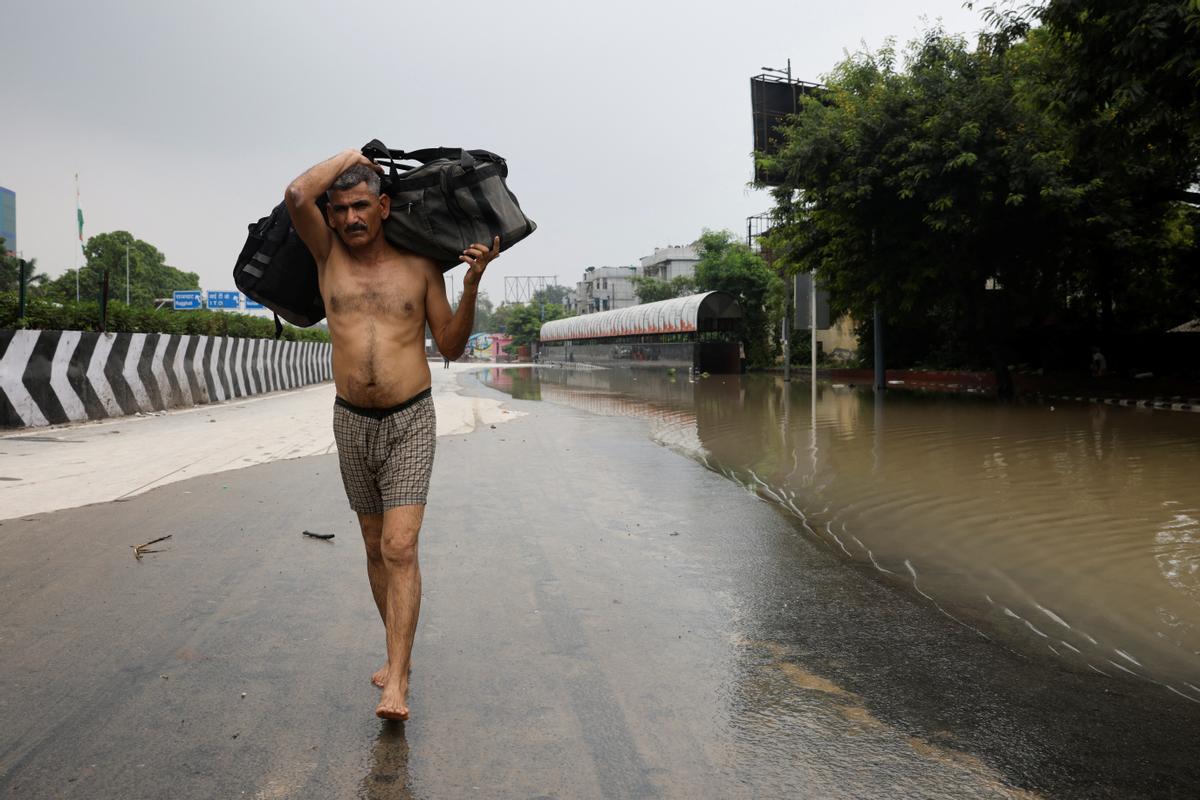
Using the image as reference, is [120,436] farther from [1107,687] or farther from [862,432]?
[1107,687]

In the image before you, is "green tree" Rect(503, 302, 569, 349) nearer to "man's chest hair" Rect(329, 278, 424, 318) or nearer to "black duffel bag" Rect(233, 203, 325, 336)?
"black duffel bag" Rect(233, 203, 325, 336)

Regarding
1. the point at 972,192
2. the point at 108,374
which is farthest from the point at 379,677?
the point at 972,192

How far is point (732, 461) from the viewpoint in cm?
1001

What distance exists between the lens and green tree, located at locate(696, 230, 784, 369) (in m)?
46.1

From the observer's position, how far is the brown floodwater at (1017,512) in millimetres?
4098

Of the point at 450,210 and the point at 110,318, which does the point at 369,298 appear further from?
the point at 110,318

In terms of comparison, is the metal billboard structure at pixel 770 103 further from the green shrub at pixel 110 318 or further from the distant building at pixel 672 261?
the distant building at pixel 672 261

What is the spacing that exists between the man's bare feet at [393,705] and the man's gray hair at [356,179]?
5.64 feet

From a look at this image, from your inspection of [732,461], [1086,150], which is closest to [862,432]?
[732,461]

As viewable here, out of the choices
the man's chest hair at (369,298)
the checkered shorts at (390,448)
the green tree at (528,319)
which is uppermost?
the green tree at (528,319)

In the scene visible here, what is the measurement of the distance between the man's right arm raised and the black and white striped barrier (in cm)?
1024

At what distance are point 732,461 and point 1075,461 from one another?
11.5 ft

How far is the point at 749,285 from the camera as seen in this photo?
50219 mm

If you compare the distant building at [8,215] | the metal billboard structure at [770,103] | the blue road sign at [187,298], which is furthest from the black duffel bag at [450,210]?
the distant building at [8,215]
